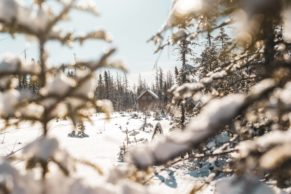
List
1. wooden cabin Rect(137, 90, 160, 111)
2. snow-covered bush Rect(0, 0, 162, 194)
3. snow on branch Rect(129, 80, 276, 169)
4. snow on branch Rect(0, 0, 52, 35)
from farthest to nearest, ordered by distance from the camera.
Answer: wooden cabin Rect(137, 90, 160, 111) < snow on branch Rect(0, 0, 52, 35) < snow-covered bush Rect(0, 0, 162, 194) < snow on branch Rect(129, 80, 276, 169)

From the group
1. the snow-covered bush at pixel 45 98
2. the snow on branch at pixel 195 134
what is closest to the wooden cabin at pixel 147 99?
the snow-covered bush at pixel 45 98

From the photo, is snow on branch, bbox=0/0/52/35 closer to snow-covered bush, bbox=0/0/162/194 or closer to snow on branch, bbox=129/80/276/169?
snow-covered bush, bbox=0/0/162/194

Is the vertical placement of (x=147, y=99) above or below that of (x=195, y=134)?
below

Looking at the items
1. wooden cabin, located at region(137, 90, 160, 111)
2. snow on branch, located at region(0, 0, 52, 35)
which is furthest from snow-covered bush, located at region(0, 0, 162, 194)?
wooden cabin, located at region(137, 90, 160, 111)

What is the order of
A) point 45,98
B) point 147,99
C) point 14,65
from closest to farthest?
1. point 45,98
2. point 14,65
3. point 147,99

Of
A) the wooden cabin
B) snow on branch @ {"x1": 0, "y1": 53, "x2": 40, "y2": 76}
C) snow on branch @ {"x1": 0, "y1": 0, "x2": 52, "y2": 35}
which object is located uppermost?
snow on branch @ {"x1": 0, "y1": 0, "x2": 52, "y2": 35}

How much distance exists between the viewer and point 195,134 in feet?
4.45

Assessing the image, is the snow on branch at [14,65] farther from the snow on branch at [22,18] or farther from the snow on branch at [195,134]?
the snow on branch at [195,134]

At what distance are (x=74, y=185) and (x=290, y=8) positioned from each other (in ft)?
4.35

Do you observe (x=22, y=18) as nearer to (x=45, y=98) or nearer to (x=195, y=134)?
(x=45, y=98)

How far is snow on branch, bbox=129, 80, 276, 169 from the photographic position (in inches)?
53.3

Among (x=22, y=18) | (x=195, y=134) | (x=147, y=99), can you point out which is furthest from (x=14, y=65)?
(x=147, y=99)

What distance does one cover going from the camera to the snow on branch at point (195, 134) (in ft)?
4.44

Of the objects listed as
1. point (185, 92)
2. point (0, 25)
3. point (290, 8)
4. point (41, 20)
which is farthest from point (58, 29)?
point (290, 8)
